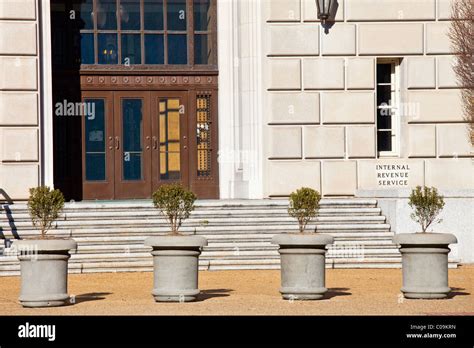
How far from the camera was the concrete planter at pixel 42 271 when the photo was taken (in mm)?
16531

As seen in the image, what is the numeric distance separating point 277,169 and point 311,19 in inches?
137

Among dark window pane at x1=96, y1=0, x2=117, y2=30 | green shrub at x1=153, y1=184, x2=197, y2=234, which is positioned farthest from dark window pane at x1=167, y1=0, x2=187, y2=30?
green shrub at x1=153, y1=184, x2=197, y2=234

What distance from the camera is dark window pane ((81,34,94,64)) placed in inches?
1081

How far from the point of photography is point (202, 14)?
27969mm

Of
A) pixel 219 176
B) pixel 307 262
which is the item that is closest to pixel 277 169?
pixel 219 176

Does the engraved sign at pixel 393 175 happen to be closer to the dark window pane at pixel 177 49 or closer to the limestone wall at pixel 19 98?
the dark window pane at pixel 177 49

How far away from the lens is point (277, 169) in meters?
26.4

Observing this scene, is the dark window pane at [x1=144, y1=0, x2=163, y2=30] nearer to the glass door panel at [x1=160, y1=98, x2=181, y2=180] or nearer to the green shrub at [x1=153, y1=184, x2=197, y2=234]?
the glass door panel at [x1=160, y1=98, x2=181, y2=180]

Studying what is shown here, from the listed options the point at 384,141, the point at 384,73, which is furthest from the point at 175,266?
the point at 384,73

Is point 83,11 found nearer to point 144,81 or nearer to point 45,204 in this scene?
point 144,81

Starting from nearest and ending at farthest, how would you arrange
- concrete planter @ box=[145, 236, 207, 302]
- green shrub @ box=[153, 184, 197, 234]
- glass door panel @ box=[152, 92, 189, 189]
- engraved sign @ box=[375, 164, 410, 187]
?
concrete planter @ box=[145, 236, 207, 302] < green shrub @ box=[153, 184, 197, 234] < engraved sign @ box=[375, 164, 410, 187] < glass door panel @ box=[152, 92, 189, 189]

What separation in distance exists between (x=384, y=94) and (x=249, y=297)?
11.0 meters

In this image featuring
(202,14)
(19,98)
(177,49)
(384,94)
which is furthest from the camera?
(202,14)


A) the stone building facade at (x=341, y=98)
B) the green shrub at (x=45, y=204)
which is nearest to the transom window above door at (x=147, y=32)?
the stone building facade at (x=341, y=98)
